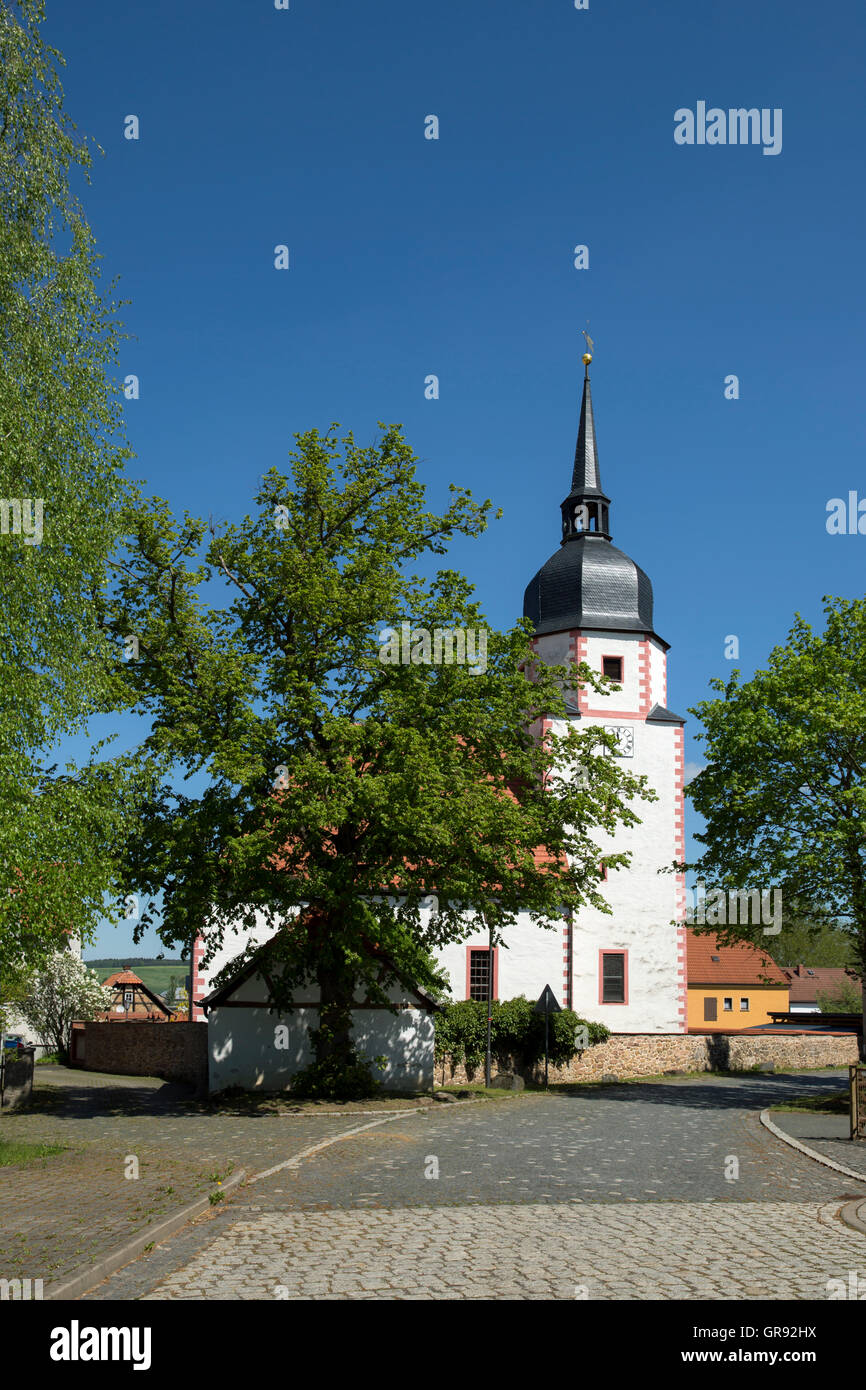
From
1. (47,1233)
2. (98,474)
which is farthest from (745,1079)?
(47,1233)

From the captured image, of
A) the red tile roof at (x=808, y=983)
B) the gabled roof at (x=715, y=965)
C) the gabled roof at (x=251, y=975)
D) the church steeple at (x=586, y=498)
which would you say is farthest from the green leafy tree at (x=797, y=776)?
the red tile roof at (x=808, y=983)

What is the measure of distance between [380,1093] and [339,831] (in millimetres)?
6611

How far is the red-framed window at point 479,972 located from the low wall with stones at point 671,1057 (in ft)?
11.8

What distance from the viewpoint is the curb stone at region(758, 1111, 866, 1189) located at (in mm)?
14072

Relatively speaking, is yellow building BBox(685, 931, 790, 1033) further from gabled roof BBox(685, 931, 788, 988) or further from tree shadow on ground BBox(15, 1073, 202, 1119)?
tree shadow on ground BBox(15, 1073, 202, 1119)

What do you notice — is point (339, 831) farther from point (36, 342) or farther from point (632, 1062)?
point (632, 1062)

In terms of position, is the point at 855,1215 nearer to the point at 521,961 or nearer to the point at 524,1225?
the point at 524,1225

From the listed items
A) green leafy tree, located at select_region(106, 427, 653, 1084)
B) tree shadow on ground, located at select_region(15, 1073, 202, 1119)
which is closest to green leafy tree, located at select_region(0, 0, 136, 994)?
green leafy tree, located at select_region(106, 427, 653, 1084)

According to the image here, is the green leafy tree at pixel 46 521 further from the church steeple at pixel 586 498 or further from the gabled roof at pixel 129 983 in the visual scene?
the gabled roof at pixel 129 983

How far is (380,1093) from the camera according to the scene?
2619 cm

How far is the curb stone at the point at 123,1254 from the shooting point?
7570 mm

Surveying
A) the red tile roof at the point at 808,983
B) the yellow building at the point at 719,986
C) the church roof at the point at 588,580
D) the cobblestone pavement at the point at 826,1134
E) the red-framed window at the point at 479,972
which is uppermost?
the church roof at the point at 588,580

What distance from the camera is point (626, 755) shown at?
3806cm

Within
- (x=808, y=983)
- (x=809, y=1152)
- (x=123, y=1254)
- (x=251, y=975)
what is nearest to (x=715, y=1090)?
(x=251, y=975)
